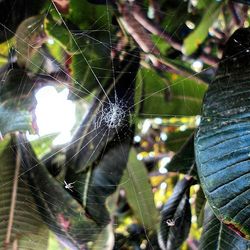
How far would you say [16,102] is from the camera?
80cm

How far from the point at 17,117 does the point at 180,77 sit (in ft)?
0.96

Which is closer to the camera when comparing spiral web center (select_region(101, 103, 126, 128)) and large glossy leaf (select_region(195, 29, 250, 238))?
large glossy leaf (select_region(195, 29, 250, 238))

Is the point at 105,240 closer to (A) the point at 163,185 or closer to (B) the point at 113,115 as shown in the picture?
(B) the point at 113,115

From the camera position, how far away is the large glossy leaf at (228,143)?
24.3 inches

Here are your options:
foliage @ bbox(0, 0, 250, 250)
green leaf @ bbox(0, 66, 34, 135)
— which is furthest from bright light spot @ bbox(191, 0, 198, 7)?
green leaf @ bbox(0, 66, 34, 135)

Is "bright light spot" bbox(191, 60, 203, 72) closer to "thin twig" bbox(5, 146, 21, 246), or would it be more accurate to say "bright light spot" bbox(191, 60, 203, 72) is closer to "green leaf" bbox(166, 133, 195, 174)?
"green leaf" bbox(166, 133, 195, 174)

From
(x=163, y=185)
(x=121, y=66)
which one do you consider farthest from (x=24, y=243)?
(x=163, y=185)

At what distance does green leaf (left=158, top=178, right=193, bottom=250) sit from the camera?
0.86 metres

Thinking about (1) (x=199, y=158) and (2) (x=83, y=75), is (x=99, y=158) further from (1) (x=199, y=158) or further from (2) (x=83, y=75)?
(1) (x=199, y=158)

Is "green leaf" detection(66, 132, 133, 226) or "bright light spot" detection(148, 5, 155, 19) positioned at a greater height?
"bright light spot" detection(148, 5, 155, 19)

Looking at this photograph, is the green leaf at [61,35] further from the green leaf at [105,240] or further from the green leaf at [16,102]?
the green leaf at [105,240]

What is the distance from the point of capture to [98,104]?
0.87m

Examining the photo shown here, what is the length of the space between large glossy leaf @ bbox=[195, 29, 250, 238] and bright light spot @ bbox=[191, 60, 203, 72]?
14 cm

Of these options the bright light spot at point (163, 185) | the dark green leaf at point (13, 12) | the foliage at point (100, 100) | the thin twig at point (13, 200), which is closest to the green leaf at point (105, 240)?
the foliage at point (100, 100)
